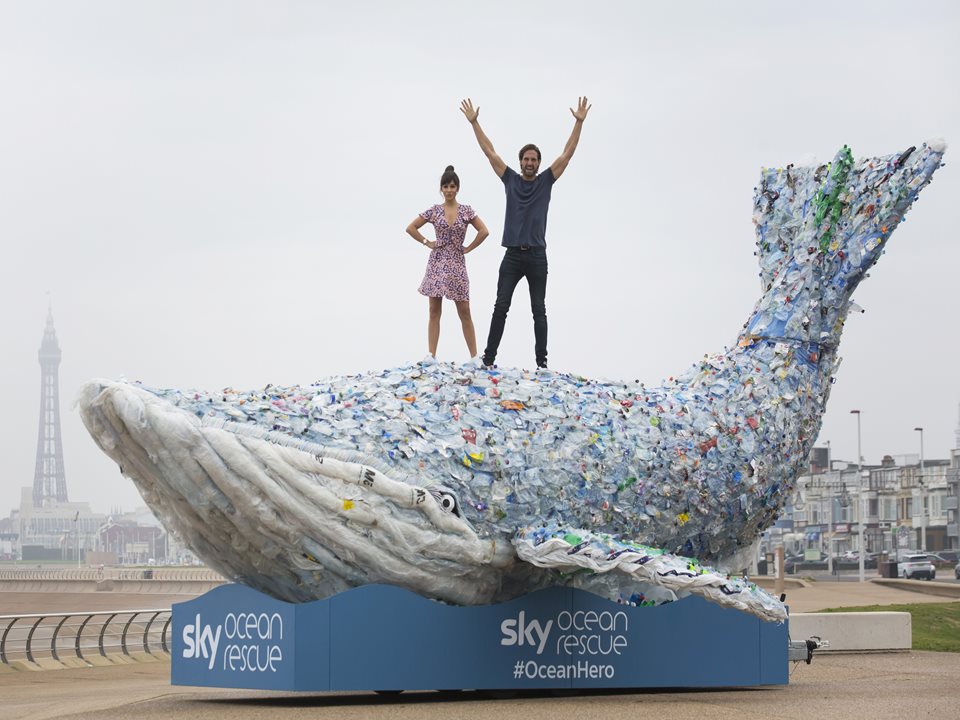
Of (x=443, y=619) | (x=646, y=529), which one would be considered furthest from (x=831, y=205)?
(x=443, y=619)

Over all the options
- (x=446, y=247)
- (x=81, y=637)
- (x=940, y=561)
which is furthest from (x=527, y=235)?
(x=940, y=561)

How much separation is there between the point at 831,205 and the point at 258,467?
6.67 meters

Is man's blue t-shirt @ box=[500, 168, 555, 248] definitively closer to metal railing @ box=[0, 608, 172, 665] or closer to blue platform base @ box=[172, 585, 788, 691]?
blue platform base @ box=[172, 585, 788, 691]

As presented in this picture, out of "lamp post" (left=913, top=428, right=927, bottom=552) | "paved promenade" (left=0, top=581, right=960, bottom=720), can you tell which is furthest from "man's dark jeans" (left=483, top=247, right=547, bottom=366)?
"lamp post" (left=913, top=428, right=927, bottom=552)

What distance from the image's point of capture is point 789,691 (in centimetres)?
1285

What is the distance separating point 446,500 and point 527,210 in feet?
10.3

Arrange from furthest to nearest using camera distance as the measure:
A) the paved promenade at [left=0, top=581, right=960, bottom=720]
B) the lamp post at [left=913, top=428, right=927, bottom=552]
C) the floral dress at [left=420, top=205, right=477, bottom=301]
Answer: the lamp post at [left=913, top=428, right=927, bottom=552], the floral dress at [left=420, top=205, right=477, bottom=301], the paved promenade at [left=0, top=581, right=960, bottom=720]

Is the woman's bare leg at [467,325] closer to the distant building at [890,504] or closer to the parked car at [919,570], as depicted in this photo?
the parked car at [919,570]

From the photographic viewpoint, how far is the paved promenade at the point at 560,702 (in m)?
10.5

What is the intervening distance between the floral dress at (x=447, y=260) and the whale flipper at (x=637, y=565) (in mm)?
2920

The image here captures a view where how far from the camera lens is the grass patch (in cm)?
2081

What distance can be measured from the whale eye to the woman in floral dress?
239cm

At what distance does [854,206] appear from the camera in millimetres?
13977

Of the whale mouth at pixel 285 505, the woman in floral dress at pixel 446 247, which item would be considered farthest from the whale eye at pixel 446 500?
the woman in floral dress at pixel 446 247
